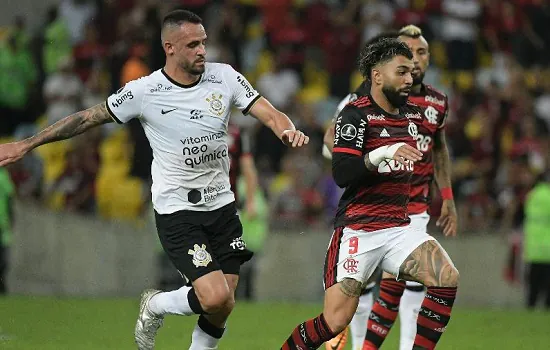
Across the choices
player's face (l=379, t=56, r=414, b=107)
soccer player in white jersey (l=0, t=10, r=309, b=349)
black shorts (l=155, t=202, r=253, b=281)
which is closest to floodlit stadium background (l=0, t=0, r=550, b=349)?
black shorts (l=155, t=202, r=253, b=281)

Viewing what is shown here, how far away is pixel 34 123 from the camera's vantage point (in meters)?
20.9

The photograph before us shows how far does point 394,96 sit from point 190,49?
1604 millimetres

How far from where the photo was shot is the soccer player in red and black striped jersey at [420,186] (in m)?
10.1

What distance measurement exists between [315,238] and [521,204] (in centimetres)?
331

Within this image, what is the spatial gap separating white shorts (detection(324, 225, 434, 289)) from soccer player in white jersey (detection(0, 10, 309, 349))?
2.88 ft

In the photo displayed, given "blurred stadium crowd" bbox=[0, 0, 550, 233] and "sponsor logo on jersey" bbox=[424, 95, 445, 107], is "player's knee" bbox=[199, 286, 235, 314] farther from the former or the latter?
"blurred stadium crowd" bbox=[0, 0, 550, 233]

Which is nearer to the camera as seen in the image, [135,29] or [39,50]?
[135,29]

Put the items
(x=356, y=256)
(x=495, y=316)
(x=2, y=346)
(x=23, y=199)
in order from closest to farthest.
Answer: (x=356, y=256) → (x=2, y=346) → (x=495, y=316) → (x=23, y=199)

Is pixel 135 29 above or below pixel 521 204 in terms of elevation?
above

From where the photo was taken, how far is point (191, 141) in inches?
357

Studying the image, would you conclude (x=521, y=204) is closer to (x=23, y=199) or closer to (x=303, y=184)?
(x=303, y=184)

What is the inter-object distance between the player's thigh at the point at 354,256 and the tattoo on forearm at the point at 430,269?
0.23 metres

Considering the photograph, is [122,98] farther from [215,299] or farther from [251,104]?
[215,299]

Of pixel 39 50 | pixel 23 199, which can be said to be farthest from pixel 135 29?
pixel 23 199
